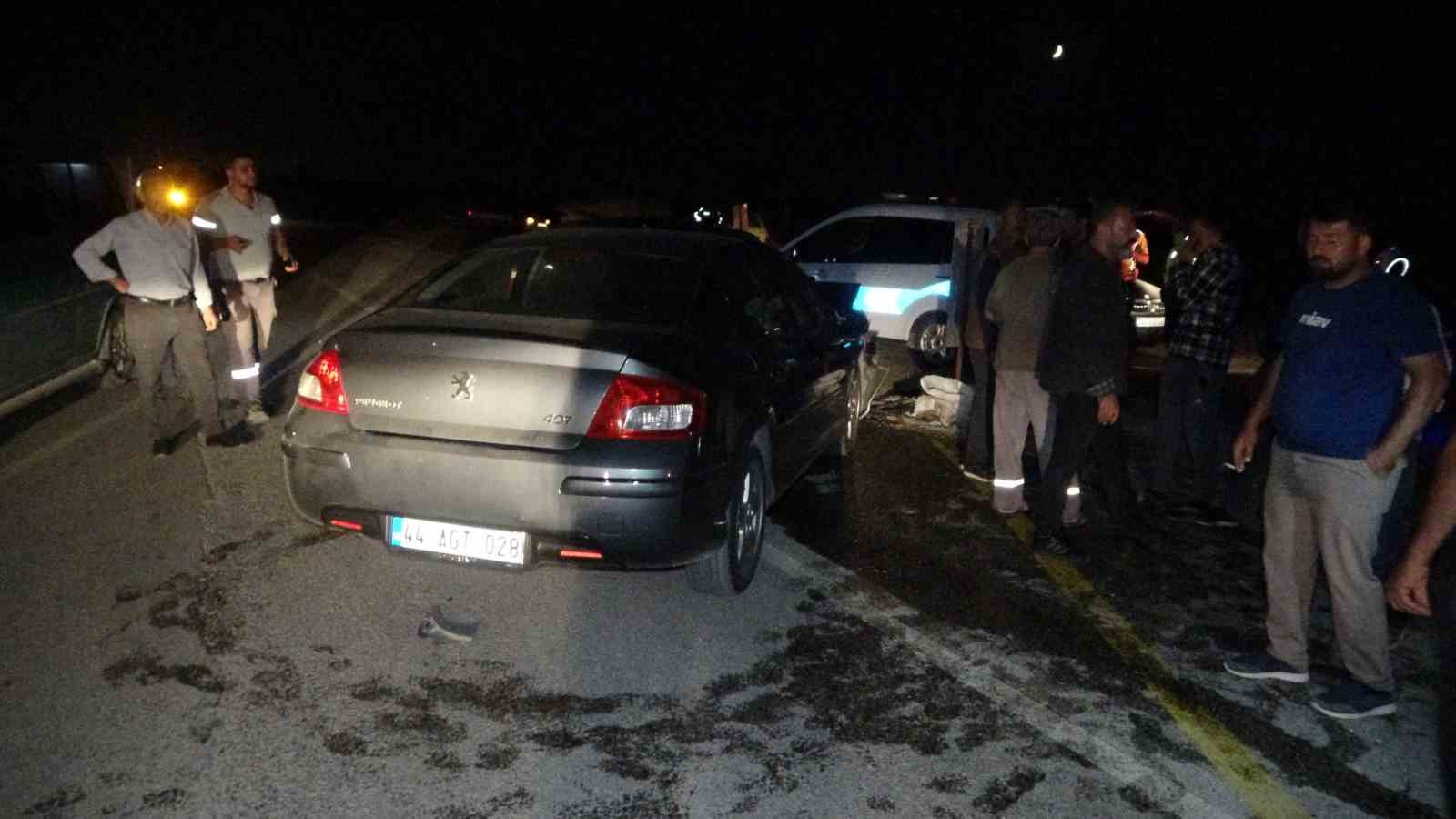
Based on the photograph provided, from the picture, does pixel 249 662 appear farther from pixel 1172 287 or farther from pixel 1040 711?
pixel 1172 287

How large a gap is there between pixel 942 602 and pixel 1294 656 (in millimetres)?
1412

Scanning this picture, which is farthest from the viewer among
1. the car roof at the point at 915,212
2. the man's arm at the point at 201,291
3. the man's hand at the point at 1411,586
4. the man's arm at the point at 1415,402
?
the car roof at the point at 915,212

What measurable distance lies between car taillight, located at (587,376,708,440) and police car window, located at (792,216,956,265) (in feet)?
23.4

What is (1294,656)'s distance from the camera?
4.33 metres

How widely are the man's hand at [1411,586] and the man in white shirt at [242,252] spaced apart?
6608 mm

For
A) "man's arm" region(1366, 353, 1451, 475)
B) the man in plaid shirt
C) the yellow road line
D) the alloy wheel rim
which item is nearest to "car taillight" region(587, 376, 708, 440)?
the alloy wheel rim

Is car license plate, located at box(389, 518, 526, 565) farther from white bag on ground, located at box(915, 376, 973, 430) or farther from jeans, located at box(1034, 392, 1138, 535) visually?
white bag on ground, located at box(915, 376, 973, 430)

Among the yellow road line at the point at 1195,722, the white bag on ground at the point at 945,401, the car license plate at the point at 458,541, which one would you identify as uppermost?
the car license plate at the point at 458,541

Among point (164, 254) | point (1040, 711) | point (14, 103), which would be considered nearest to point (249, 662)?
point (1040, 711)

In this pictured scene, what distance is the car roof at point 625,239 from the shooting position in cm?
529

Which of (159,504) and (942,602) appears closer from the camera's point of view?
(942,602)

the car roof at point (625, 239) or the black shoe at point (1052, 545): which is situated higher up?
the car roof at point (625, 239)

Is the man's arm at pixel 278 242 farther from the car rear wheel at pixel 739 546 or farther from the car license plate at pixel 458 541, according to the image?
the car rear wheel at pixel 739 546

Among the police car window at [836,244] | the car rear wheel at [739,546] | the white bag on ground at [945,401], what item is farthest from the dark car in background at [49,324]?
the police car window at [836,244]
